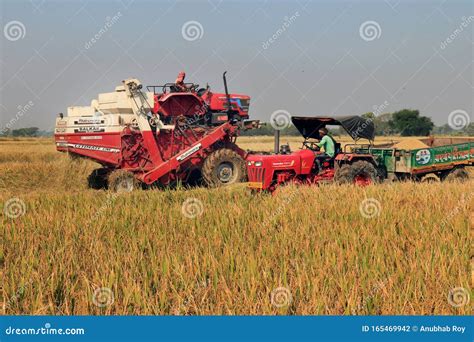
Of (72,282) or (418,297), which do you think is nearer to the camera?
(418,297)

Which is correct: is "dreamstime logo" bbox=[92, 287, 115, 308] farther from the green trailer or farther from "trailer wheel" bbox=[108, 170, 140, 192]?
the green trailer

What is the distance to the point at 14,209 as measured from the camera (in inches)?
270

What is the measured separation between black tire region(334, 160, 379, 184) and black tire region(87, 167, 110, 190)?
5072 millimetres

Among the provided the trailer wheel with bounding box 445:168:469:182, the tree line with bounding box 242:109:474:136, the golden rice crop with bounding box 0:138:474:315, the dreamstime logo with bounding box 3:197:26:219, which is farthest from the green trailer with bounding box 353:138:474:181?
the tree line with bounding box 242:109:474:136

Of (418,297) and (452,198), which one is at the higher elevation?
(452,198)

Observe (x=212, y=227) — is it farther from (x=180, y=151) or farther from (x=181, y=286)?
(x=180, y=151)

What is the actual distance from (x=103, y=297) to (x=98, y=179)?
788cm

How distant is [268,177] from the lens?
870 cm

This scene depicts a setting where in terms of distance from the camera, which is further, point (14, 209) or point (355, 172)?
point (355, 172)

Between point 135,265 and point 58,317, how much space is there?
2.86 ft

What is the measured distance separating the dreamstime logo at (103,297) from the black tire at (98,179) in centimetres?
754

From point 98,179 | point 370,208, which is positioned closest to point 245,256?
point 370,208

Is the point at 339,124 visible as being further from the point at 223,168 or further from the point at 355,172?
the point at 223,168

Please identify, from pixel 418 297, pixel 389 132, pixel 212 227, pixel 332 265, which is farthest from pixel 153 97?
pixel 389 132
